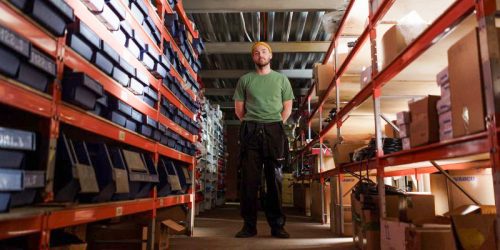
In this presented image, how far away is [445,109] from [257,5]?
372cm

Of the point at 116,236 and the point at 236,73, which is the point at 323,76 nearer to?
the point at 116,236

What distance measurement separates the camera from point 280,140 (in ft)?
12.2

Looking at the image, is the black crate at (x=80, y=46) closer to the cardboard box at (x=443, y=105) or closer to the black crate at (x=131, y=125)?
the black crate at (x=131, y=125)

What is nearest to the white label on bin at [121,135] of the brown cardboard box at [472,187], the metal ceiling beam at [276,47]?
the brown cardboard box at [472,187]

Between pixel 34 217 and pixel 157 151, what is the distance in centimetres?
152

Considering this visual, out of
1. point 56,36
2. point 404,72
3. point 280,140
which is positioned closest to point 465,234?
point 404,72

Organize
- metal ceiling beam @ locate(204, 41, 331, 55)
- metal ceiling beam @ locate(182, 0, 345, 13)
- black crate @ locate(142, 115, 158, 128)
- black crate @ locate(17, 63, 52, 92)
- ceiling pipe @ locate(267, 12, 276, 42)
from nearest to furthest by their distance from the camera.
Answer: black crate @ locate(17, 63, 52, 92), black crate @ locate(142, 115, 158, 128), metal ceiling beam @ locate(182, 0, 345, 13), ceiling pipe @ locate(267, 12, 276, 42), metal ceiling beam @ locate(204, 41, 331, 55)

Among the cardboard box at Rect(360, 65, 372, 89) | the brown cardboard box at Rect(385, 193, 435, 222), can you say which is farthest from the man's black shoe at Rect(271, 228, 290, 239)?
the cardboard box at Rect(360, 65, 372, 89)

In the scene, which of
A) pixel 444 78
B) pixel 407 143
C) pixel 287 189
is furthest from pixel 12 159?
pixel 287 189

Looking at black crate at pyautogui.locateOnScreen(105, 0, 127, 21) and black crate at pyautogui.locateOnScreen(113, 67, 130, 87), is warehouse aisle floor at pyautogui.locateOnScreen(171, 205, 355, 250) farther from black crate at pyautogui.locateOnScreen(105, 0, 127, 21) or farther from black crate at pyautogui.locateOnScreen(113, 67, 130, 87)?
black crate at pyautogui.locateOnScreen(105, 0, 127, 21)

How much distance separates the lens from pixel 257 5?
5113 mm

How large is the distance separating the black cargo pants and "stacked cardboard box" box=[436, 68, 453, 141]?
6.43 feet

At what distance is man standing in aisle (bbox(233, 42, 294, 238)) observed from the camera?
366 cm

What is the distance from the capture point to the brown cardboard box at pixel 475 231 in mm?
1656
